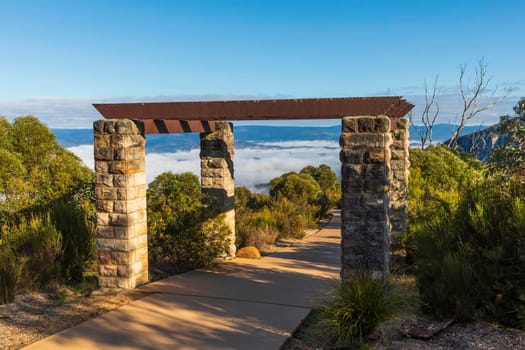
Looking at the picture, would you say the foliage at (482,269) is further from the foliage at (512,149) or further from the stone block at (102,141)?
the stone block at (102,141)

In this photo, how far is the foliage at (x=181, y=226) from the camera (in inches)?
383

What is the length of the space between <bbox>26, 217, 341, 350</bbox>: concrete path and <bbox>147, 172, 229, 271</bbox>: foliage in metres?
0.49

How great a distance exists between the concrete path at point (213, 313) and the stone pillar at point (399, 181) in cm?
177

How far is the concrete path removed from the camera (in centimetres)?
578

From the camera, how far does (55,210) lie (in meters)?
9.78

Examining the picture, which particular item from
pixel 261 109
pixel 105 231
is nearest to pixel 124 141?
pixel 105 231

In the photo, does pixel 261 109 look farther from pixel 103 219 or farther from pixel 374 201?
pixel 103 219

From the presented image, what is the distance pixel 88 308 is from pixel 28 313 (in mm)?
830

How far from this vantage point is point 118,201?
314 inches

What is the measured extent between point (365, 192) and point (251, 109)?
2.38 metres

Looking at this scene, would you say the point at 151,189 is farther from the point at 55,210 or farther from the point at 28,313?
the point at 28,313

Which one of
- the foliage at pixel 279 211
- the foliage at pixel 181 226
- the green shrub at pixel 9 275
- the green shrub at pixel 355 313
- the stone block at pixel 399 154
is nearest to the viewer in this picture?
the green shrub at pixel 355 313

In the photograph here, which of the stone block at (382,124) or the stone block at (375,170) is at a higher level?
the stone block at (382,124)

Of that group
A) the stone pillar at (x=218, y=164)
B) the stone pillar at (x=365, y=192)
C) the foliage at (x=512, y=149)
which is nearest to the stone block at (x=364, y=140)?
the stone pillar at (x=365, y=192)
